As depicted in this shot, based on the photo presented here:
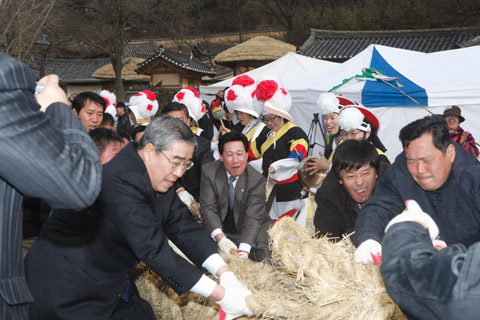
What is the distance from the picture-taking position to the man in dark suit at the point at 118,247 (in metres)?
1.78

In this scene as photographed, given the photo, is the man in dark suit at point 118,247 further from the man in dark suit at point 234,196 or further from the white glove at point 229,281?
the man in dark suit at point 234,196

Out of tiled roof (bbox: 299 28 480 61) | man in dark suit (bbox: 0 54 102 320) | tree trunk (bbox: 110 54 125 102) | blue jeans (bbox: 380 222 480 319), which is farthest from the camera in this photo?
tree trunk (bbox: 110 54 125 102)

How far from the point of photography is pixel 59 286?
1.77m

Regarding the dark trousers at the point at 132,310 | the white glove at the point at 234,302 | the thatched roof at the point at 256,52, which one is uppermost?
the thatched roof at the point at 256,52

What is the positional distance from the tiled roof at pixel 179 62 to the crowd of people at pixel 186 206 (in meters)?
19.3

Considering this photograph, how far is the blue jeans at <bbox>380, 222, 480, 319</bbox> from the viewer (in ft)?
2.83

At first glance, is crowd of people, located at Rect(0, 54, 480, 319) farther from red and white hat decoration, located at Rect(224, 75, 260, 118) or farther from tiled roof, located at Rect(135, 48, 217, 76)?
tiled roof, located at Rect(135, 48, 217, 76)

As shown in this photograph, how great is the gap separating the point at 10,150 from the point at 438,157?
175 cm

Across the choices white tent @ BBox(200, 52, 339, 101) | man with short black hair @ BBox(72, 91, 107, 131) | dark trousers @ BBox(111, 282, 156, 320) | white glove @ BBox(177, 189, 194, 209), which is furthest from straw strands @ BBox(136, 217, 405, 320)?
white tent @ BBox(200, 52, 339, 101)

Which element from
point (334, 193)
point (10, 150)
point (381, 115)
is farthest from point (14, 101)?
point (381, 115)

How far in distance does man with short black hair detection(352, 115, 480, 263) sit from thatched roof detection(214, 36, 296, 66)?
15.3 meters

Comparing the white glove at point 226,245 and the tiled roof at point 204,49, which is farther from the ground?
the tiled roof at point 204,49

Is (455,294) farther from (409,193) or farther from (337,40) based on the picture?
(337,40)

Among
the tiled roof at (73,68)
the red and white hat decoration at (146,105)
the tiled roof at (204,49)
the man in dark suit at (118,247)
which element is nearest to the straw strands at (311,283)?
the man in dark suit at (118,247)
